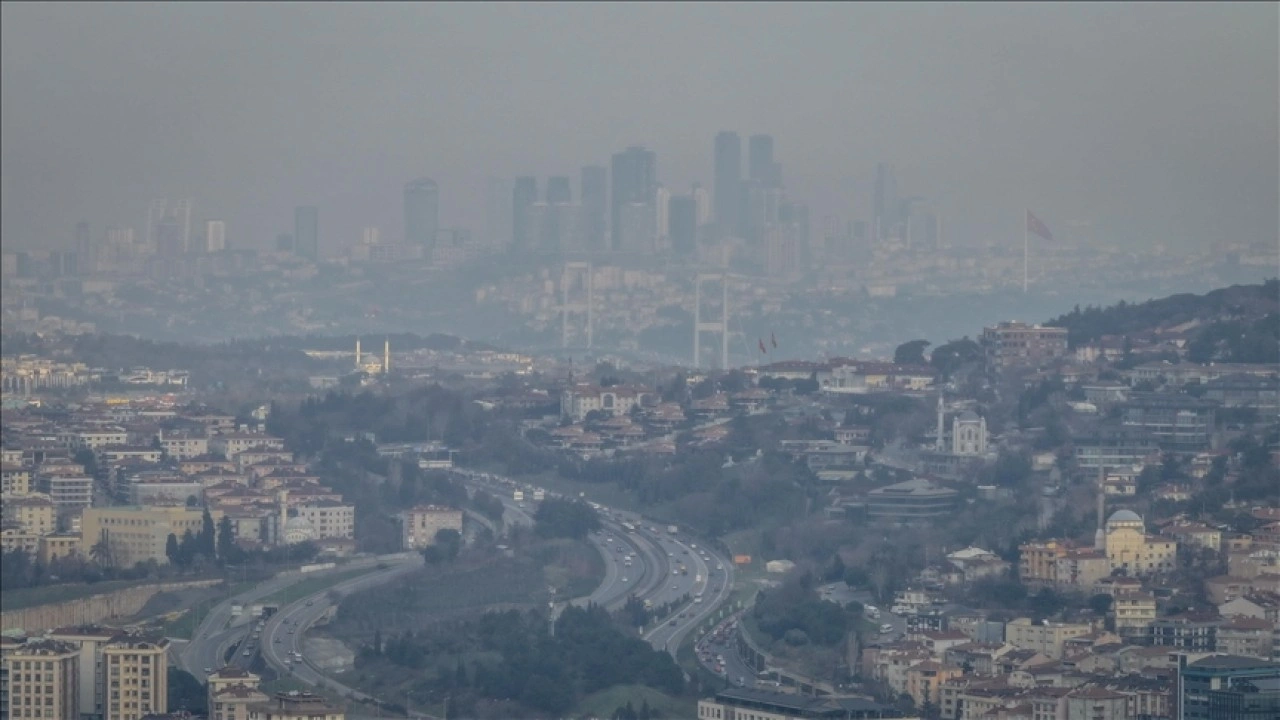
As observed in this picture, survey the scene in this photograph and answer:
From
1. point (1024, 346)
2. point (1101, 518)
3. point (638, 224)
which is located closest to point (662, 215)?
point (638, 224)

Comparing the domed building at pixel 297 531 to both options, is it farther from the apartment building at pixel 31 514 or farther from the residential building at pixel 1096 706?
the residential building at pixel 1096 706

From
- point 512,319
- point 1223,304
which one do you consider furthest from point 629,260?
point 1223,304

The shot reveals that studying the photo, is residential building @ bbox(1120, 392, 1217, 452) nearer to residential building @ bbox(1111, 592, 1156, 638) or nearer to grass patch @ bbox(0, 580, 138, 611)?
residential building @ bbox(1111, 592, 1156, 638)

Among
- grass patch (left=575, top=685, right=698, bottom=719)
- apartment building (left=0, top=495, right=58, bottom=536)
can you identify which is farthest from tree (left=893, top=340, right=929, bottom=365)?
grass patch (left=575, top=685, right=698, bottom=719)

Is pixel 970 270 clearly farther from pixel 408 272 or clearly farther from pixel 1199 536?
pixel 1199 536

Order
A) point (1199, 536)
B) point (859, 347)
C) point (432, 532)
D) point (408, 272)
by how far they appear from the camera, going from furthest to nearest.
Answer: point (408, 272) → point (859, 347) → point (432, 532) → point (1199, 536)

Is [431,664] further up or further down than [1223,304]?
further down
